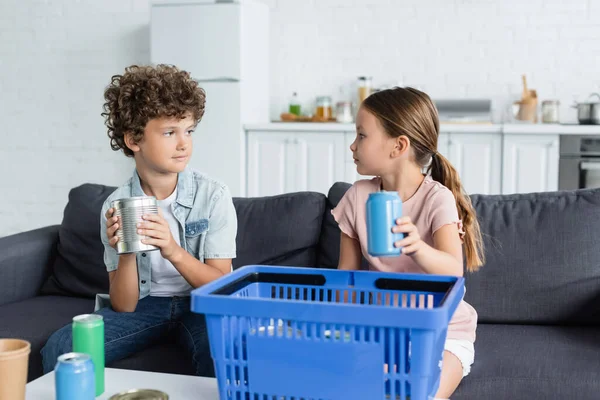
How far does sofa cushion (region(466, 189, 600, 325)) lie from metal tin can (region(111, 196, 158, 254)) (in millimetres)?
1096

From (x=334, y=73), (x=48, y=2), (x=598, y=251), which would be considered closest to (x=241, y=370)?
(x=598, y=251)

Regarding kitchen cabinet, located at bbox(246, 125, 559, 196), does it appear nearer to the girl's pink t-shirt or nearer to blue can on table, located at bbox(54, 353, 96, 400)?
the girl's pink t-shirt

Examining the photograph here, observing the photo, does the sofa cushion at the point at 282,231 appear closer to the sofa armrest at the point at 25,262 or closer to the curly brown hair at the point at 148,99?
the curly brown hair at the point at 148,99

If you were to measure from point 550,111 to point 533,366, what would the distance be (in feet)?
10.5

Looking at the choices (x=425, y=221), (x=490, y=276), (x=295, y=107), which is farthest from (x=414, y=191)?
(x=295, y=107)

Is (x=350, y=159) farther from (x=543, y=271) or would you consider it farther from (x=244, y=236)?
(x=543, y=271)

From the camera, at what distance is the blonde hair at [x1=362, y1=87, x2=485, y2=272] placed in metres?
1.93

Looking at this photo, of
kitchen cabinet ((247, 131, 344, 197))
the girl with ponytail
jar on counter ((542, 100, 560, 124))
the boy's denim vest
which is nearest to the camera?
the girl with ponytail

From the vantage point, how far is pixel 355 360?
1165 millimetres

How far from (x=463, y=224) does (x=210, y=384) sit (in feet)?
2.93

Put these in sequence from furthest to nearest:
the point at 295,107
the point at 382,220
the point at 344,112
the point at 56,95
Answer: the point at 56,95, the point at 295,107, the point at 344,112, the point at 382,220

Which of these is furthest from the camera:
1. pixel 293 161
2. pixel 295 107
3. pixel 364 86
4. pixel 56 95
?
pixel 56 95

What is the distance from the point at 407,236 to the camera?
1437 millimetres

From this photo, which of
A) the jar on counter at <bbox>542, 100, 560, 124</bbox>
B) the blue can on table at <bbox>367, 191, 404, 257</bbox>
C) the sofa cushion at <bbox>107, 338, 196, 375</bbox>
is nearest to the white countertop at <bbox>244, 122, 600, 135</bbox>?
the jar on counter at <bbox>542, 100, 560, 124</bbox>
